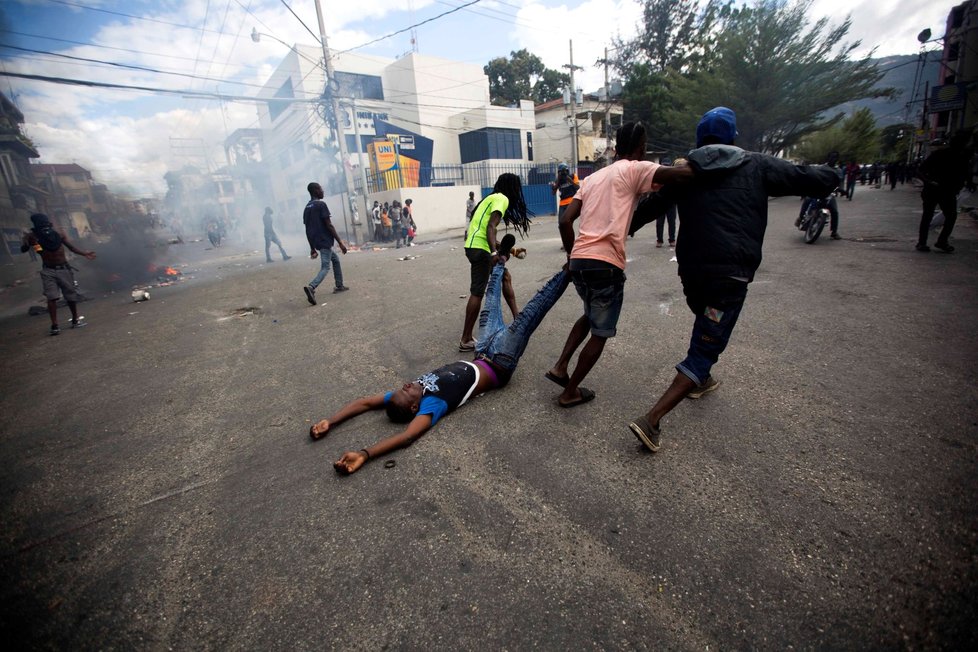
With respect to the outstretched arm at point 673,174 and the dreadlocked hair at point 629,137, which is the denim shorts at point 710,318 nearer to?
the outstretched arm at point 673,174

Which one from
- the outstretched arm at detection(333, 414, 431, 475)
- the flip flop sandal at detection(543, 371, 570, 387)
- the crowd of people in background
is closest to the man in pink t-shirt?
the flip flop sandal at detection(543, 371, 570, 387)

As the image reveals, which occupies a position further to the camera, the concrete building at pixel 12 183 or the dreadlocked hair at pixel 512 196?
the concrete building at pixel 12 183

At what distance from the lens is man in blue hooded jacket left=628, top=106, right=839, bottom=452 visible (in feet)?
7.35

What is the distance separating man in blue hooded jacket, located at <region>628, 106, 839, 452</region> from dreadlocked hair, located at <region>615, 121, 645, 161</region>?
13.9 inches

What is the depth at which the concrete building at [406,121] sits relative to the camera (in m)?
27.5

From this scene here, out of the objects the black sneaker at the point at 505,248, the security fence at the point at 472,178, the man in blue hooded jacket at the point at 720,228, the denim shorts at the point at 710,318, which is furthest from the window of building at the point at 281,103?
the denim shorts at the point at 710,318

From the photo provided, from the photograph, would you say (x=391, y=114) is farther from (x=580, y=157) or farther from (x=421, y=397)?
(x=421, y=397)

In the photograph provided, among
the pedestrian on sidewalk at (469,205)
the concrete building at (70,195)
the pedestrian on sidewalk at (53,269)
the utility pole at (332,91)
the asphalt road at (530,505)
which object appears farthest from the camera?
the concrete building at (70,195)

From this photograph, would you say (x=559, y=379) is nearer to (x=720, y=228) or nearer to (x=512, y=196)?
(x=720, y=228)

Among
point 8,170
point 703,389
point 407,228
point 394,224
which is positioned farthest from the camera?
point 8,170

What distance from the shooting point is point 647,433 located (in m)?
2.37

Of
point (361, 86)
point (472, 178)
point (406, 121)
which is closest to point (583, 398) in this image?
point (472, 178)

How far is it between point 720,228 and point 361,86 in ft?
114

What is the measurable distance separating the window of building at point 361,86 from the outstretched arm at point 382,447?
106 ft
